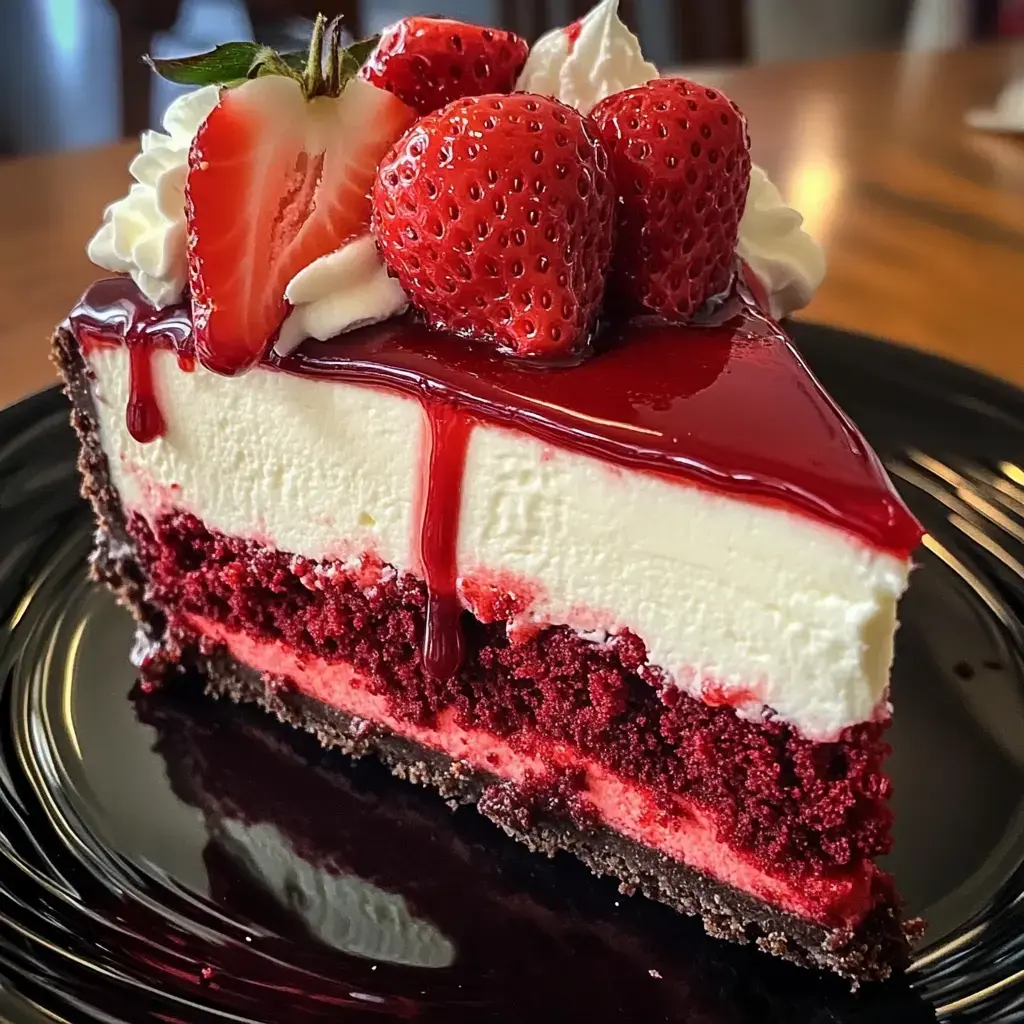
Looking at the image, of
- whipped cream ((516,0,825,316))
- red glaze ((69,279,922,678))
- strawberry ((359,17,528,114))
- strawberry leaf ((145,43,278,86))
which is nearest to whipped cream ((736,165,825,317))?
whipped cream ((516,0,825,316))

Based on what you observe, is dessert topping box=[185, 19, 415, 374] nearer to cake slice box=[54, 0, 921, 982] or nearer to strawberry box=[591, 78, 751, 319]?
cake slice box=[54, 0, 921, 982]

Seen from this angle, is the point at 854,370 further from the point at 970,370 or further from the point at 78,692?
the point at 78,692

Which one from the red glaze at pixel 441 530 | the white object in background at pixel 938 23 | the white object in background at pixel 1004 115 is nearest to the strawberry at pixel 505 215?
the red glaze at pixel 441 530

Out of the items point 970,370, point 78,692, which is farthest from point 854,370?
point 78,692

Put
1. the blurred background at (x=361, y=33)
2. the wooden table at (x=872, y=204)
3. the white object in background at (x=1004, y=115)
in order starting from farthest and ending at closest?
the blurred background at (x=361, y=33) < the white object in background at (x=1004, y=115) < the wooden table at (x=872, y=204)

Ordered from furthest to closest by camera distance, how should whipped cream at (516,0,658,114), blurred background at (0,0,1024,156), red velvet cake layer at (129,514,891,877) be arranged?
blurred background at (0,0,1024,156)
whipped cream at (516,0,658,114)
red velvet cake layer at (129,514,891,877)

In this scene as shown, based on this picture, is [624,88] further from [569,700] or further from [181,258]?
[569,700]

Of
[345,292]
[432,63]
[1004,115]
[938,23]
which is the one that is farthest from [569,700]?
[938,23]

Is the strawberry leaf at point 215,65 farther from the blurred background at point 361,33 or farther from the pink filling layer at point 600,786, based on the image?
the blurred background at point 361,33
